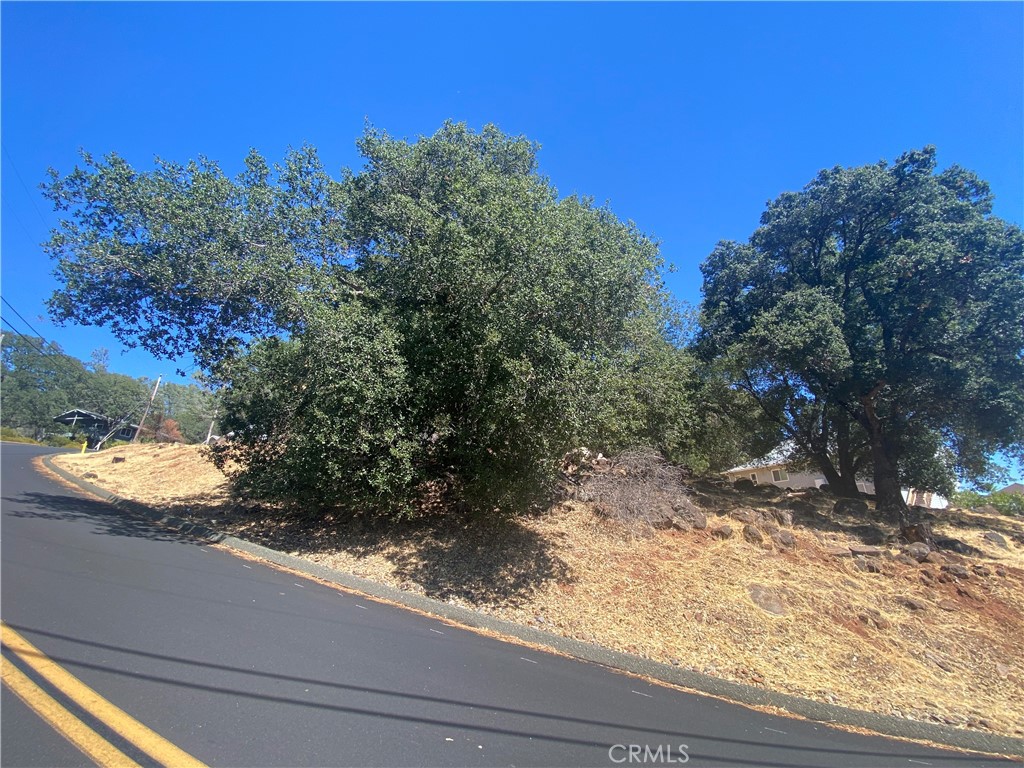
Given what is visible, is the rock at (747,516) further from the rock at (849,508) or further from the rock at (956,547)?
the rock at (849,508)

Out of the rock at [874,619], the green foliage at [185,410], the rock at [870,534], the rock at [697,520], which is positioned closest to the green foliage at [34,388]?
the green foliage at [185,410]

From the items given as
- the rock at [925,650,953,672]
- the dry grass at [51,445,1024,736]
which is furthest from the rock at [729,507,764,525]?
the rock at [925,650,953,672]

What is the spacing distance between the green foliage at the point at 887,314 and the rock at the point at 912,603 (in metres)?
6.69

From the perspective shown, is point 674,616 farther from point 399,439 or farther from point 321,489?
point 321,489

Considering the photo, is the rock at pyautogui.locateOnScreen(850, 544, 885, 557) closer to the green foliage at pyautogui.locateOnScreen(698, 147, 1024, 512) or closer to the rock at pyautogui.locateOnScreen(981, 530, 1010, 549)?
the rock at pyautogui.locateOnScreen(981, 530, 1010, 549)

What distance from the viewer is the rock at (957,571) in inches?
374

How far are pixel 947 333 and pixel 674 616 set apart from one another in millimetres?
11302

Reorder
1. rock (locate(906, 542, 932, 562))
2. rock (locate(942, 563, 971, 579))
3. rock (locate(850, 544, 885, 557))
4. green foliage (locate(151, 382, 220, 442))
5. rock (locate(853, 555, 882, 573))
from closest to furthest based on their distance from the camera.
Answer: rock (locate(942, 563, 971, 579))
rock (locate(853, 555, 882, 573))
rock (locate(906, 542, 932, 562))
rock (locate(850, 544, 885, 557))
green foliage (locate(151, 382, 220, 442))

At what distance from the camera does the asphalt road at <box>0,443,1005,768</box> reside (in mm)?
3428

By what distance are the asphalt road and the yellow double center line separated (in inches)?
2.1

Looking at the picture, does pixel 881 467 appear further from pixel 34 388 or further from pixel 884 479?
pixel 34 388

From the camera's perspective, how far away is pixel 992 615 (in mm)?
8484

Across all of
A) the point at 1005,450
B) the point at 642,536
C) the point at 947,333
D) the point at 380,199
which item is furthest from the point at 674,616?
the point at 1005,450

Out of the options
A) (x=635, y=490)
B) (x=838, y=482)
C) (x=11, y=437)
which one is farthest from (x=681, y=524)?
(x=11, y=437)
